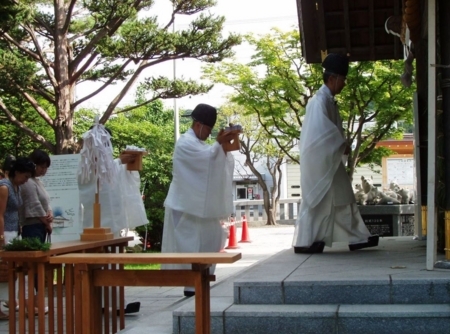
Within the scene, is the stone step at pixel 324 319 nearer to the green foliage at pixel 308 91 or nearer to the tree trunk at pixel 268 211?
the green foliage at pixel 308 91

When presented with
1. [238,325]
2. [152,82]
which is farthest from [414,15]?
[152,82]

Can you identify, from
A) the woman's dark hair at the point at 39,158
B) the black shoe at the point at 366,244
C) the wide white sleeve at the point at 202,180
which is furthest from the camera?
the woman's dark hair at the point at 39,158

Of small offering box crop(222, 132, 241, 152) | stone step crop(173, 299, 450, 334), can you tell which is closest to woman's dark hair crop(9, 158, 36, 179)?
small offering box crop(222, 132, 241, 152)

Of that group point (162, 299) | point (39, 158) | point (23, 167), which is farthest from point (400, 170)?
point (23, 167)

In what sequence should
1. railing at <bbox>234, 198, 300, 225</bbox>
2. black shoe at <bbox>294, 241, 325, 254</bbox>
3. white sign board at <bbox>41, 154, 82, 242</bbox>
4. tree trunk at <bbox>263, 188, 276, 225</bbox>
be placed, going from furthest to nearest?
railing at <bbox>234, 198, 300, 225</bbox>, tree trunk at <bbox>263, 188, 276, 225</bbox>, white sign board at <bbox>41, 154, 82, 242</bbox>, black shoe at <bbox>294, 241, 325, 254</bbox>

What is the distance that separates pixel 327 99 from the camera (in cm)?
775

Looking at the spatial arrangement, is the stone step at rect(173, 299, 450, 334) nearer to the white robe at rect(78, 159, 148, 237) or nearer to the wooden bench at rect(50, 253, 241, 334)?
the wooden bench at rect(50, 253, 241, 334)

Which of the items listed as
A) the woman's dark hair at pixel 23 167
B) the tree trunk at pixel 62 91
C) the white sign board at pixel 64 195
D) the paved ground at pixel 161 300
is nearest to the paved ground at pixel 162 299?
the paved ground at pixel 161 300

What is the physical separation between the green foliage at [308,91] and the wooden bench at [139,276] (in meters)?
13.7

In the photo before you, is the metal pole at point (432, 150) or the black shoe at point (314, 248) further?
the black shoe at point (314, 248)

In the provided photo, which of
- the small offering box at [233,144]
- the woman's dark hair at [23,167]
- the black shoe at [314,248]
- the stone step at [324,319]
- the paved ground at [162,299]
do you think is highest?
the small offering box at [233,144]

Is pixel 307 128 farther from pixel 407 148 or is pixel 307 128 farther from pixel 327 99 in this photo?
pixel 407 148

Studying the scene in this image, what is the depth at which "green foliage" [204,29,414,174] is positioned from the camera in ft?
61.6

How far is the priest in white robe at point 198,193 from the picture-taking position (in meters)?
7.48
